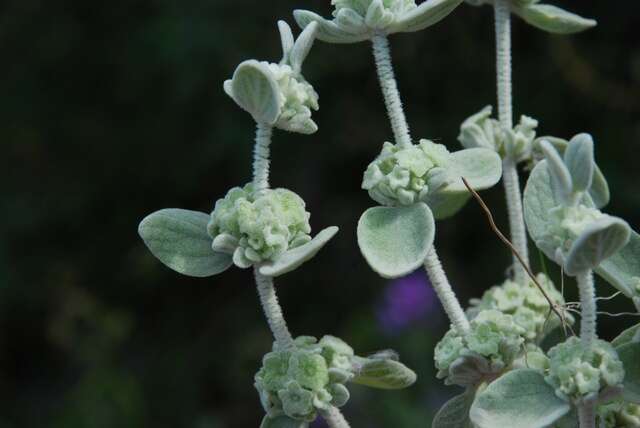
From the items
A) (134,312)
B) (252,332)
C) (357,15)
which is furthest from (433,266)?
(134,312)

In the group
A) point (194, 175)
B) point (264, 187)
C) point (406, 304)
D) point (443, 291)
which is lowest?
point (406, 304)

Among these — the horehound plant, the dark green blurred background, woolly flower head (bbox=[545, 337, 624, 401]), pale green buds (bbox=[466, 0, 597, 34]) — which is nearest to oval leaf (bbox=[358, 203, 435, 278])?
the horehound plant

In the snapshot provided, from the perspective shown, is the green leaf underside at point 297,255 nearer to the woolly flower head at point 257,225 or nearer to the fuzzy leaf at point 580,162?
the woolly flower head at point 257,225

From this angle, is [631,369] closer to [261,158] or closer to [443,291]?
[443,291]

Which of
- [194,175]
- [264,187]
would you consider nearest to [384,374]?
[264,187]

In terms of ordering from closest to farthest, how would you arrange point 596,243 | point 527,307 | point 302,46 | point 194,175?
point 596,243, point 302,46, point 527,307, point 194,175

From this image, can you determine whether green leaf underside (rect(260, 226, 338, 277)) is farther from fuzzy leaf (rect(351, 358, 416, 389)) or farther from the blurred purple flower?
the blurred purple flower
